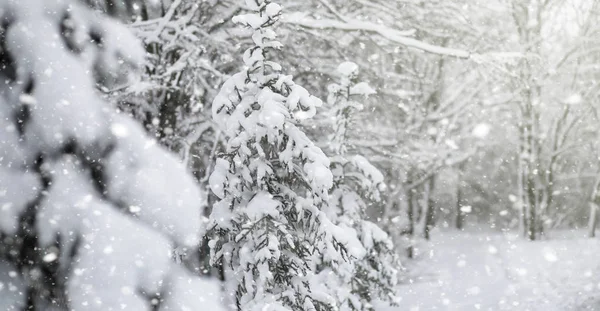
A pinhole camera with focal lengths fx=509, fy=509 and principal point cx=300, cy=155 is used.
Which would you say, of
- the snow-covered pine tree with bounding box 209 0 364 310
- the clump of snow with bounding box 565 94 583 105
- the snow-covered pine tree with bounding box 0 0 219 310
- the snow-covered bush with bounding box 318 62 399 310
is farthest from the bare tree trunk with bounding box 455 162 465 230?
the snow-covered pine tree with bounding box 0 0 219 310

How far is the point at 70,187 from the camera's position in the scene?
2.48 m

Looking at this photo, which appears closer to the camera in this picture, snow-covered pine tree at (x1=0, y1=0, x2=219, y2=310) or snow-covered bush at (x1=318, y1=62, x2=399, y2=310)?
snow-covered pine tree at (x1=0, y1=0, x2=219, y2=310)

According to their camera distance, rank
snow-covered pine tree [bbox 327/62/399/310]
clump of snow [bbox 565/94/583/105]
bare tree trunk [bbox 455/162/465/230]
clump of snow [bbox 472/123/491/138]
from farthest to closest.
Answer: bare tree trunk [bbox 455/162/465/230]
clump of snow [bbox 472/123/491/138]
clump of snow [bbox 565/94/583/105]
snow-covered pine tree [bbox 327/62/399/310]

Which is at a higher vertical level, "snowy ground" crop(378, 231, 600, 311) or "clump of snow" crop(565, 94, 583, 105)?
"clump of snow" crop(565, 94, 583, 105)

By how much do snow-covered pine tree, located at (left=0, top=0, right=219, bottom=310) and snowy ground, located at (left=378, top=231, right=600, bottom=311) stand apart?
1160 centimetres

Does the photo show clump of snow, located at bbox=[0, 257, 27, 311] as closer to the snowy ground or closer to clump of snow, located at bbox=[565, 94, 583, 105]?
the snowy ground

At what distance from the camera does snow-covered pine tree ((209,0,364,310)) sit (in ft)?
21.0

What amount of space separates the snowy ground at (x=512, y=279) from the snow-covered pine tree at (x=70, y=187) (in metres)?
11.6

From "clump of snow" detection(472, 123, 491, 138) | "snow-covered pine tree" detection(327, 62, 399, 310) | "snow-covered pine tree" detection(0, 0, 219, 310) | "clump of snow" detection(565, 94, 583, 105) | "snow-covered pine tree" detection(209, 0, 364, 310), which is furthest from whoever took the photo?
"clump of snow" detection(472, 123, 491, 138)

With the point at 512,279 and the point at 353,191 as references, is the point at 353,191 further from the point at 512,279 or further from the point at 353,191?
the point at 512,279

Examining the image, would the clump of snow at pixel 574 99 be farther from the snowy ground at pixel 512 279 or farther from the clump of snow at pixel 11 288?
the clump of snow at pixel 11 288

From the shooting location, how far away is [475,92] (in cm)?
1920

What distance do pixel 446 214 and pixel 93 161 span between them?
135 feet

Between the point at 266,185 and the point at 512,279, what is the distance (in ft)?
35.0
